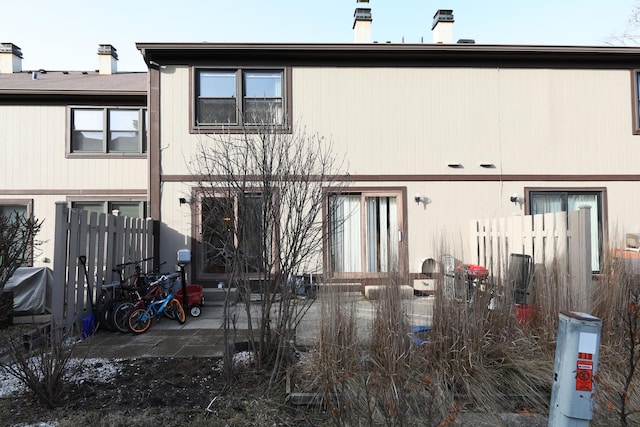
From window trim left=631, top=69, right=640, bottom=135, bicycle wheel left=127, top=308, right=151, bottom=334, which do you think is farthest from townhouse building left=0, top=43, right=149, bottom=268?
window trim left=631, top=69, right=640, bottom=135

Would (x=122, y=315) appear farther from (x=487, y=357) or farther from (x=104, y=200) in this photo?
(x=104, y=200)

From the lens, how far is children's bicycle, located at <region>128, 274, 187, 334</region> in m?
5.98

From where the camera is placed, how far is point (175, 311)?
22.1ft

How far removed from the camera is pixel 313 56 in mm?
9570

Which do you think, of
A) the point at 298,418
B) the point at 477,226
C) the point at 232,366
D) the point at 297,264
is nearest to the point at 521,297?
the point at 297,264

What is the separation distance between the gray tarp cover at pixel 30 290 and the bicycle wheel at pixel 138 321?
6.71 feet

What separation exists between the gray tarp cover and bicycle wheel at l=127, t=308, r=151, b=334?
2.05 metres

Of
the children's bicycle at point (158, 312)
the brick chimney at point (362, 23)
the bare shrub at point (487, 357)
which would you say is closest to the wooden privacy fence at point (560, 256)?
the bare shrub at point (487, 357)

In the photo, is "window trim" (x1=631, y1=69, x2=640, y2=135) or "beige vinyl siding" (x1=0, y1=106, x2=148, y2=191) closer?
"window trim" (x1=631, y1=69, x2=640, y2=135)

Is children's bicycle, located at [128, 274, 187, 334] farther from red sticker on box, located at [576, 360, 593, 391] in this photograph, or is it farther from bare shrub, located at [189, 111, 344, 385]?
red sticker on box, located at [576, 360, 593, 391]

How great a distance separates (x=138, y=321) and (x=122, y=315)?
0.93ft

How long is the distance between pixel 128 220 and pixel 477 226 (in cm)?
695

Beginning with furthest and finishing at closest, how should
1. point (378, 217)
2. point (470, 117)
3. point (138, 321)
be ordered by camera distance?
point (470, 117) < point (378, 217) < point (138, 321)

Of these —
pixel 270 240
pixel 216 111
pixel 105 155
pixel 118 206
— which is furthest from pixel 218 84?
pixel 270 240
